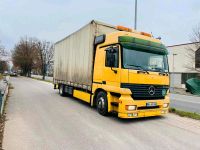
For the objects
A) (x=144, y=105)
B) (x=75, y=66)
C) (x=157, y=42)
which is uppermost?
(x=157, y=42)

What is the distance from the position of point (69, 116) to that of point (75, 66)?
3672mm

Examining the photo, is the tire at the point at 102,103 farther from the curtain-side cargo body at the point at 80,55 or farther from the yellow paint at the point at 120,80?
the curtain-side cargo body at the point at 80,55

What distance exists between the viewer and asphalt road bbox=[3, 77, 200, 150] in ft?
15.9

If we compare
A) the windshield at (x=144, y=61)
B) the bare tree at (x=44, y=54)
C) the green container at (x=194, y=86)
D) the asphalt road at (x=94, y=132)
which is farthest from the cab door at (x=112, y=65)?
the bare tree at (x=44, y=54)

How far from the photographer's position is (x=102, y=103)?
25.6 feet

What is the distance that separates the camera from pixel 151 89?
716 centimetres

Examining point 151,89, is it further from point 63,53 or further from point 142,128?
point 63,53

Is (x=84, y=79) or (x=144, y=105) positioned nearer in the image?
(x=144, y=105)

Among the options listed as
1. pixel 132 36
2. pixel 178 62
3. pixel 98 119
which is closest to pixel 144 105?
pixel 98 119

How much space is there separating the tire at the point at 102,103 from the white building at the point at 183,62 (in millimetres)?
24925

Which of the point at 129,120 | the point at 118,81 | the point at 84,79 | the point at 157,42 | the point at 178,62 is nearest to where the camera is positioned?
the point at 118,81

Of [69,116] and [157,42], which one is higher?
[157,42]

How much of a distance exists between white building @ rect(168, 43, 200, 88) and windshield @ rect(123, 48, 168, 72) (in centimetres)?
2397

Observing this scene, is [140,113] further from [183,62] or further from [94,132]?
[183,62]
